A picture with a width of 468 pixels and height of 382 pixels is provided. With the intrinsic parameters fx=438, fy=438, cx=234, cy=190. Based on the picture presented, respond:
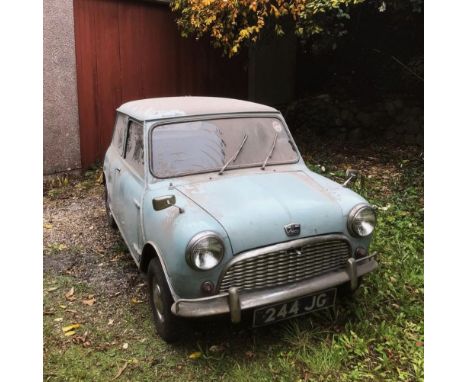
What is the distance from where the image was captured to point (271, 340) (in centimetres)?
325

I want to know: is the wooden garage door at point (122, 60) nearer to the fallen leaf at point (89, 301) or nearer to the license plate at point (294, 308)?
the fallen leaf at point (89, 301)

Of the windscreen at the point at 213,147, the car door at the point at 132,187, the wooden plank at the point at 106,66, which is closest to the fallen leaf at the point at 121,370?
the car door at the point at 132,187

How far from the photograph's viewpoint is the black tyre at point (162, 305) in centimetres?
304

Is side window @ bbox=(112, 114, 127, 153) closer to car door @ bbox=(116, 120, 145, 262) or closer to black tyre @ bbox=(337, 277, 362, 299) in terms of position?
car door @ bbox=(116, 120, 145, 262)

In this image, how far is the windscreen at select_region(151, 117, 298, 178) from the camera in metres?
3.59

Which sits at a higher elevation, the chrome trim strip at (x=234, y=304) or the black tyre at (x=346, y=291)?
the chrome trim strip at (x=234, y=304)

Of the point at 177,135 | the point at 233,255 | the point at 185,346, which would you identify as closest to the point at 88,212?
the point at 177,135

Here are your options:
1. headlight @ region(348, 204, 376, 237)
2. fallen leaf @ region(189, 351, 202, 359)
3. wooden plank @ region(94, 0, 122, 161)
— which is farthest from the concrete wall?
headlight @ region(348, 204, 376, 237)

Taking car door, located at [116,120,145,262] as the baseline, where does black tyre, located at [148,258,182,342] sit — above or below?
below

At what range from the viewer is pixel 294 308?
2.96m

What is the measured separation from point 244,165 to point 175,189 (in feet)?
2.13

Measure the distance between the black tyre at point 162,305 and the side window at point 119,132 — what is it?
5.92 ft

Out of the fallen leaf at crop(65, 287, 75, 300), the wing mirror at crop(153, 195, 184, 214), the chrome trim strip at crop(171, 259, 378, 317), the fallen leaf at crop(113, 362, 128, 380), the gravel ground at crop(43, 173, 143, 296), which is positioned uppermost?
the wing mirror at crop(153, 195, 184, 214)

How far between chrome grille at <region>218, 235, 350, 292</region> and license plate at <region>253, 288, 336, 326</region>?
142mm
